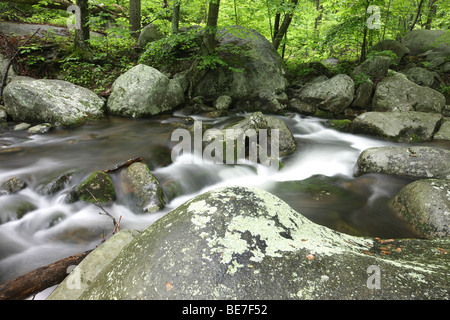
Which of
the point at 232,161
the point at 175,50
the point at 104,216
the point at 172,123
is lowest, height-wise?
the point at 104,216

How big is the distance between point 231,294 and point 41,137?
725 centimetres

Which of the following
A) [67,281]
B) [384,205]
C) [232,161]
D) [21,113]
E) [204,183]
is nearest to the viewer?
[67,281]

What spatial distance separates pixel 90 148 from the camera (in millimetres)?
6047

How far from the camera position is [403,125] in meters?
6.77

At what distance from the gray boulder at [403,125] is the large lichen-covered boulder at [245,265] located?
5946mm

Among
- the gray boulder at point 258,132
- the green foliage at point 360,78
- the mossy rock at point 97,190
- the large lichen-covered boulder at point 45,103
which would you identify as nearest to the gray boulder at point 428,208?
the gray boulder at point 258,132

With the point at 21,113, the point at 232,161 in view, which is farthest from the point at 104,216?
the point at 21,113

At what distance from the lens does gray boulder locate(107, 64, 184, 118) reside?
7.98 m

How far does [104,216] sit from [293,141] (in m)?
4.81

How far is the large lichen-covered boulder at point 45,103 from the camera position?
6863 mm

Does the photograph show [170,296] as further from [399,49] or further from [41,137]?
[399,49]

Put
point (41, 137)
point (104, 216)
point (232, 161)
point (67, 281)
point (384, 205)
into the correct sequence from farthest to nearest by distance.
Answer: point (41, 137), point (232, 161), point (384, 205), point (104, 216), point (67, 281)

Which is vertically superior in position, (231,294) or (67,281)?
(231,294)

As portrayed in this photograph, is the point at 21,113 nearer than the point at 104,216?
No
